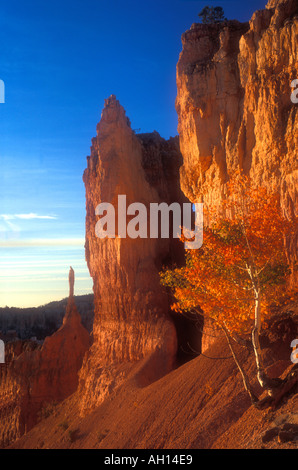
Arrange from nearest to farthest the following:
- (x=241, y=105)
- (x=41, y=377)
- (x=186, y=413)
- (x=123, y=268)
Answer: (x=186, y=413), (x=241, y=105), (x=123, y=268), (x=41, y=377)

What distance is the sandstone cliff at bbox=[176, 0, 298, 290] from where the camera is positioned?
1902 cm

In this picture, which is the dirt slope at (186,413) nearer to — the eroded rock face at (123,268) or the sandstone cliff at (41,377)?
the eroded rock face at (123,268)

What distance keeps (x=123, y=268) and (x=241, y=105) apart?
1294cm

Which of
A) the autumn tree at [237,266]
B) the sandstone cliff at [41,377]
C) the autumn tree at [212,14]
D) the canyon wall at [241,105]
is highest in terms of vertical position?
the autumn tree at [212,14]

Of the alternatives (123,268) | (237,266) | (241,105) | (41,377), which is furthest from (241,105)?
(41,377)

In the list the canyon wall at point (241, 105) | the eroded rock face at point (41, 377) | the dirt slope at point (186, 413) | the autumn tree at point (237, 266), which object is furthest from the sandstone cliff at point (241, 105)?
the eroded rock face at point (41, 377)

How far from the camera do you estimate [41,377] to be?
114ft

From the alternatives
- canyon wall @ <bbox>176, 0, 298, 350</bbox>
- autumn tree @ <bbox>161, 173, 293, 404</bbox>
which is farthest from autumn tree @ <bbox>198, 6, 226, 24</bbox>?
autumn tree @ <bbox>161, 173, 293, 404</bbox>

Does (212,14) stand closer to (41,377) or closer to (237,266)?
(237,266)

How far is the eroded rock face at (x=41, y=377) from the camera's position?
3434 cm

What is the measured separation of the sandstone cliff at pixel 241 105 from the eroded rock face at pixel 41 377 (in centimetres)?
1734

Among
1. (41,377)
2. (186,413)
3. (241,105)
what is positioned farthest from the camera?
(41,377)
